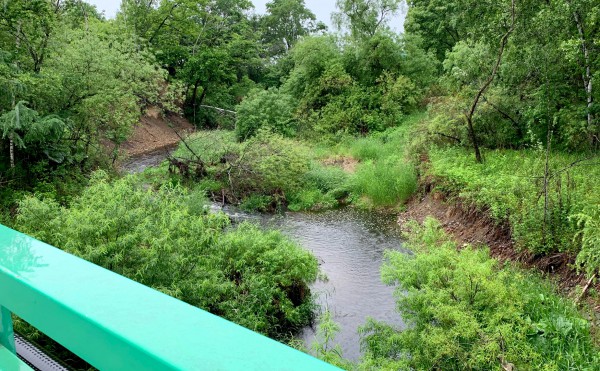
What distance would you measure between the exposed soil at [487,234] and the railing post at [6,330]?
6252 mm

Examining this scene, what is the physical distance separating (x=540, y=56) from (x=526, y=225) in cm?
522

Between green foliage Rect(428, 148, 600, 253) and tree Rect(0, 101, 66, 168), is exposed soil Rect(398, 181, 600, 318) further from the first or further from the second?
tree Rect(0, 101, 66, 168)

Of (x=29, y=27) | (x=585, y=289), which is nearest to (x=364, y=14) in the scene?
(x=29, y=27)

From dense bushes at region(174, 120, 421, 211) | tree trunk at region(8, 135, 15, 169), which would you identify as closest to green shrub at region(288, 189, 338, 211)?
dense bushes at region(174, 120, 421, 211)

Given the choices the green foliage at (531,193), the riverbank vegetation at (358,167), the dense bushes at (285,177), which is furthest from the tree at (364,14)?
the green foliage at (531,193)

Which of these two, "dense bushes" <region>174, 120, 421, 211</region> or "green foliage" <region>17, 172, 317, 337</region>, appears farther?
"dense bushes" <region>174, 120, 421, 211</region>

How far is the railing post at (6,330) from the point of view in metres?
1.16

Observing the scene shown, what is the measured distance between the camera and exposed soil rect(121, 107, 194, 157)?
23362 millimetres

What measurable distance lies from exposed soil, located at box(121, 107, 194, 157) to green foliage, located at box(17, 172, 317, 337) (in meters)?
15.7

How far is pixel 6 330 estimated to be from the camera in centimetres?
117

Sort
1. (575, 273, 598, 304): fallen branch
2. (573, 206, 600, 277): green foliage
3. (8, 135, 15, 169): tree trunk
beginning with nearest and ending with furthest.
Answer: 1. (573, 206, 600, 277): green foliage
2. (575, 273, 598, 304): fallen branch
3. (8, 135, 15, 169): tree trunk

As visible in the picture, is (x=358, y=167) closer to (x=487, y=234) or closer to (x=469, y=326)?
(x=487, y=234)

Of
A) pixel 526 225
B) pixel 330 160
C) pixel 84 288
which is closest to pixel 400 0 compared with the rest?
pixel 330 160

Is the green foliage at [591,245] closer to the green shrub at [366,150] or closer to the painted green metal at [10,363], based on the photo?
the painted green metal at [10,363]
